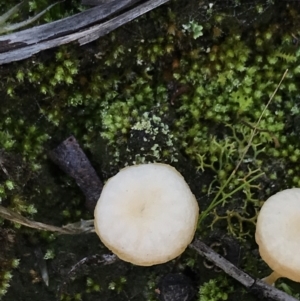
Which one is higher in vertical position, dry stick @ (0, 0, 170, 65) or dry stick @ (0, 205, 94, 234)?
dry stick @ (0, 0, 170, 65)

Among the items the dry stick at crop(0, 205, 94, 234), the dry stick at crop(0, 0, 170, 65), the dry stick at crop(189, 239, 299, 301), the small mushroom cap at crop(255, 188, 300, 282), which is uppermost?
the dry stick at crop(0, 0, 170, 65)

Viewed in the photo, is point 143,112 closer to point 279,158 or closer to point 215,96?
point 215,96

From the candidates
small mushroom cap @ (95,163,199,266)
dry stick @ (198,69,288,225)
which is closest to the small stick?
small mushroom cap @ (95,163,199,266)

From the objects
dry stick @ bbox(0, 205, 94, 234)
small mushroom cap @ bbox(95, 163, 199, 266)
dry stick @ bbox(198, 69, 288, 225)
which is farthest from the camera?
dry stick @ bbox(198, 69, 288, 225)

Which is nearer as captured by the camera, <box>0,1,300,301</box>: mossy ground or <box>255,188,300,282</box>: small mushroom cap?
<box>255,188,300,282</box>: small mushroom cap

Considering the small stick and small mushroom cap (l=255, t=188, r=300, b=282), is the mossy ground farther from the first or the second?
small mushroom cap (l=255, t=188, r=300, b=282)

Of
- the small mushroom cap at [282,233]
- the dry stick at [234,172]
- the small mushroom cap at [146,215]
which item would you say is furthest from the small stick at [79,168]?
the small mushroom cap at [282,233]

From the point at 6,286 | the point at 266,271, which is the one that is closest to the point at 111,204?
the point at 6,286
